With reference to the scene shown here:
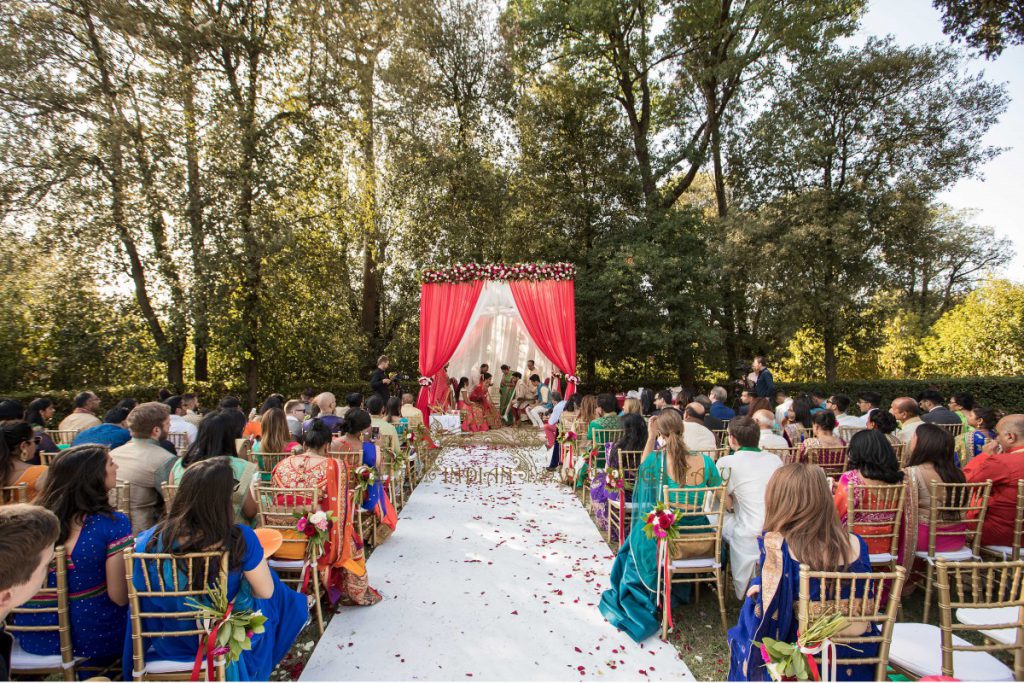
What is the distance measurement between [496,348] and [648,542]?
11174mm

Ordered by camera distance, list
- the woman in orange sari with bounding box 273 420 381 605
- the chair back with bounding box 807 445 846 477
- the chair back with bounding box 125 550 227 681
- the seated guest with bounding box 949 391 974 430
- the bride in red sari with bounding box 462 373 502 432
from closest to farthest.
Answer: the chair back with bounding box 125 550 227 681 < the woman in orange sari with bounding box 273 420 381 605 < the chair back with bounding box 807 445 846 477 < the seated guest with bounding box 949 391 974 430 < the bride in red sari with bounding box 462 373 502 432

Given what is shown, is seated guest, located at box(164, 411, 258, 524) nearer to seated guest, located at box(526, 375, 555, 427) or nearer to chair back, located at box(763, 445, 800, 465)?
chair back, located at box(763, 445, 800, 465)

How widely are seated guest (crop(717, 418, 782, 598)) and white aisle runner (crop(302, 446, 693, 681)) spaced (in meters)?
0.84

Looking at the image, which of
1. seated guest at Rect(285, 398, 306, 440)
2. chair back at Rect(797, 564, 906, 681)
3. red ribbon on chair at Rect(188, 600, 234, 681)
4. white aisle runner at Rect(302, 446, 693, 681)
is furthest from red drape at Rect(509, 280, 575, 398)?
red ribbon on chair at Rect(188, 600, 234, 681)

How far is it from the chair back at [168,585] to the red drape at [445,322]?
908 cm

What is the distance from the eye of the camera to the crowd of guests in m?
2.28

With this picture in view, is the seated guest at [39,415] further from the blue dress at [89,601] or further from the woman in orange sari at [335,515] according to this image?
the blue dress at [89,601]

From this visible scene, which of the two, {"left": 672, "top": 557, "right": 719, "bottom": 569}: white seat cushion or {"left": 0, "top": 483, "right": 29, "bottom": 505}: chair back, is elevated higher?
{"left": 0, "top": 483, "right": 29, "bottom": 505}: chair back

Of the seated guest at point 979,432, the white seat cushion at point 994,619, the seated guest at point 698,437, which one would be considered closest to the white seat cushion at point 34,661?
the white seat cushion at point 994,619

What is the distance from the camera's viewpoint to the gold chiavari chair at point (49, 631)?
2336mm

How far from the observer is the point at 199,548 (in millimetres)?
2279

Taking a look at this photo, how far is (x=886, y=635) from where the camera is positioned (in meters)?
→ 2.12

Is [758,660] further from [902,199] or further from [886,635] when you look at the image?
[902,199]

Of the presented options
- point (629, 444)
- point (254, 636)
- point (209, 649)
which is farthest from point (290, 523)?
point (629, 444)
